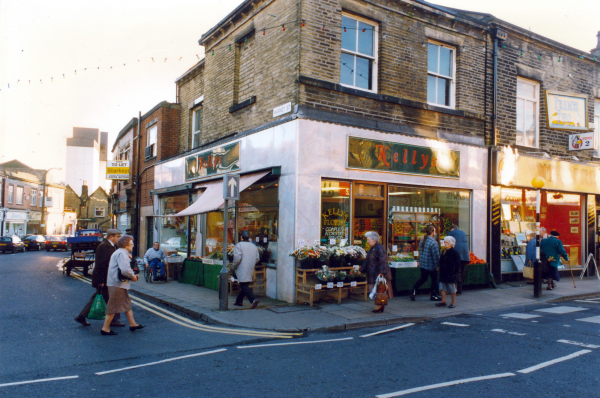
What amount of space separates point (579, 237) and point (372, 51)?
10780 millimetres

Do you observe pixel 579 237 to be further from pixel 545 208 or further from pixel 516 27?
pixel 516 27

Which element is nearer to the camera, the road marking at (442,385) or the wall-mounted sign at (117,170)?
the road marking at (442,385)

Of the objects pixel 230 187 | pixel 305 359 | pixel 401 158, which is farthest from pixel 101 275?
pixel 401 158

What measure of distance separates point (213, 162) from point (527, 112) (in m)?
→ 10.5

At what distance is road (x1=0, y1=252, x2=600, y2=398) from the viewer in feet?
15.9

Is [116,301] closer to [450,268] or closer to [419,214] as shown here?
[450,268]

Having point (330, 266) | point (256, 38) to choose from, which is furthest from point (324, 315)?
point (256, 38)

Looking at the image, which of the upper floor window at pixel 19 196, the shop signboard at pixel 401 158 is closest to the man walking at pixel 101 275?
the shop signboard at pixel 401 158

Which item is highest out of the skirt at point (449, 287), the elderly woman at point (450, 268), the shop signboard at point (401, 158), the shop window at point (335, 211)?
the shop signboard at point (401, 158)

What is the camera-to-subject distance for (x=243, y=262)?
9648mm

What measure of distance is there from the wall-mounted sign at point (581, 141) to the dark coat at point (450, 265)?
352 inches

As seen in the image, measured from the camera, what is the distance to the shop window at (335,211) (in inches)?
423

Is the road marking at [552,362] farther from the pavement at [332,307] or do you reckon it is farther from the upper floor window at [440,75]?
the upper floor window at [440,75]

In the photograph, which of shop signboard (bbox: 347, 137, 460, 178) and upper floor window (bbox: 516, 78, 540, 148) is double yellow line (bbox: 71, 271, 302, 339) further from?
upper floor window (bbox: 516, 78, 540, 148)
